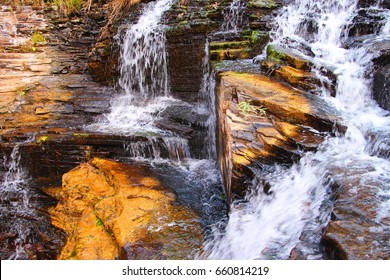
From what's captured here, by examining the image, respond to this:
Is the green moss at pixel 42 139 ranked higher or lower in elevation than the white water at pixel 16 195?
higher

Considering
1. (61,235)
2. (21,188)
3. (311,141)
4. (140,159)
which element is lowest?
(61,235)

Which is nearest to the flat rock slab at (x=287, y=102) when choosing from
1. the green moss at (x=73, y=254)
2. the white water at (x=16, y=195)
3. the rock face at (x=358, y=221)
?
the rock face at (x=358, y=221)

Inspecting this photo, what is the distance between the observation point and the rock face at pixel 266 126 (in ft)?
13.7

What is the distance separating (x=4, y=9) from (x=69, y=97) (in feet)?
14.9

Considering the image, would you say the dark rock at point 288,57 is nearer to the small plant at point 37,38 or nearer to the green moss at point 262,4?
the green moss at point 262,4

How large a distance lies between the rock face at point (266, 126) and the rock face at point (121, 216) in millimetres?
978

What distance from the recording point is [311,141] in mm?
4215

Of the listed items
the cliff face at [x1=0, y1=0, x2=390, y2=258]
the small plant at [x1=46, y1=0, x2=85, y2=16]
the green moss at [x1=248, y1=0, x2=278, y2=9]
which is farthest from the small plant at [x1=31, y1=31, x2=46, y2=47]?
the green moss at [x1=248, y1=0, x2=278, y2=9]

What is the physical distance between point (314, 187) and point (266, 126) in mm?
1193

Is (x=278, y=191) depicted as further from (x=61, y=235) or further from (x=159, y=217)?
(x=61, y=235)

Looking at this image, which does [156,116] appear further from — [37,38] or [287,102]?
[37,38]

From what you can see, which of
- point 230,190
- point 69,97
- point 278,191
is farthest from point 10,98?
point 278,191

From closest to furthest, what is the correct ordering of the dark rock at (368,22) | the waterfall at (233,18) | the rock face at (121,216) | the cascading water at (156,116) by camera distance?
the rock face at (121,216) < the cascading water at (156,116) < the dark rock at (368,22) < the waterfall at (233,18)

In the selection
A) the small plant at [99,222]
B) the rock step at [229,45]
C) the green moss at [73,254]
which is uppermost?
the rock step at [229,45]
